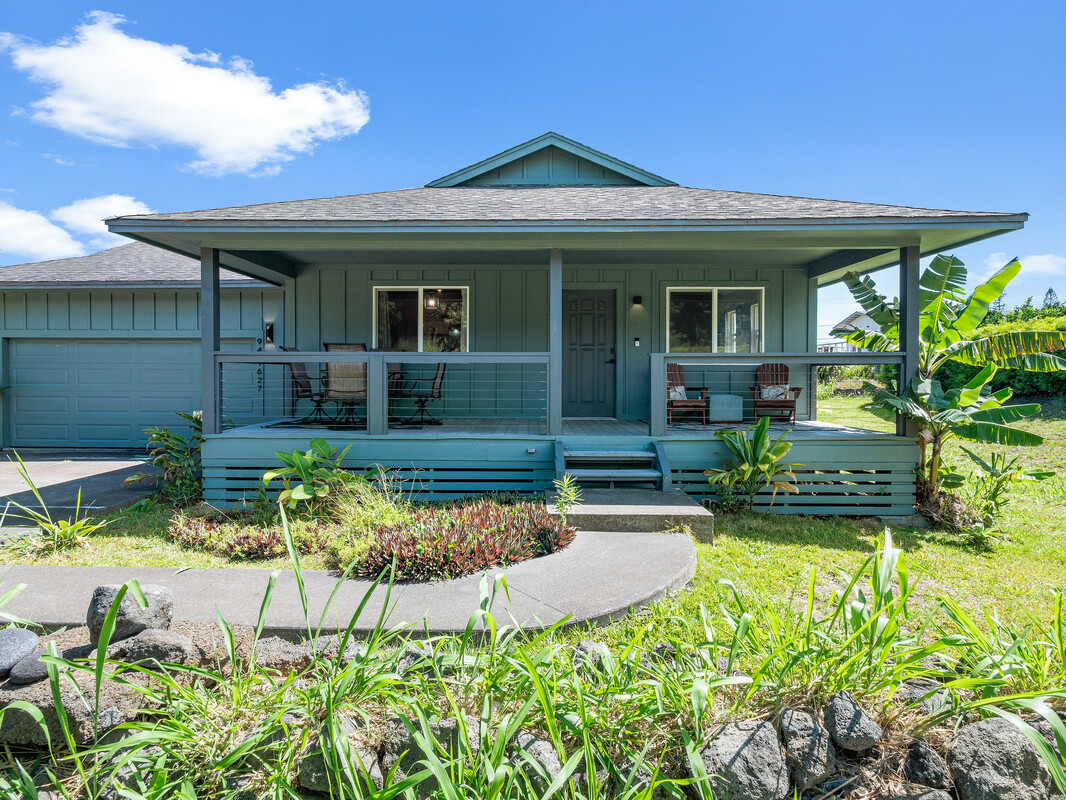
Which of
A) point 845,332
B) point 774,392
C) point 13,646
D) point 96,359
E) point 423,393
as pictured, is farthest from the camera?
point 96,359

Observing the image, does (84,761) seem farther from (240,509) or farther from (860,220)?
(860,220)

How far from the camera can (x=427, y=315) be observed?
8.88m

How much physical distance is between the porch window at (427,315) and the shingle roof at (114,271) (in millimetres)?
2614

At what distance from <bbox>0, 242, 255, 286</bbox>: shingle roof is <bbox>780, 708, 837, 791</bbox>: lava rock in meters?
9.95

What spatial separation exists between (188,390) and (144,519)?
486 centimetres

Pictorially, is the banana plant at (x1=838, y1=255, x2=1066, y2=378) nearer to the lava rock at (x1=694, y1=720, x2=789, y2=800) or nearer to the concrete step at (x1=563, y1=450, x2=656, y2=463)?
the concrete step at (x1=563, y1=450, x2=656, y2=463)

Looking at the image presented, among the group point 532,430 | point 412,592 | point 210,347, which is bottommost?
point 412,592

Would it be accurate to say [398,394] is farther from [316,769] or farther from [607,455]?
[316,769]

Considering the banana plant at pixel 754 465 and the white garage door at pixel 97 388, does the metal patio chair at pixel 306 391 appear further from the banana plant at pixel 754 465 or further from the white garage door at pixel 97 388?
the banana plant at pixel 754 465

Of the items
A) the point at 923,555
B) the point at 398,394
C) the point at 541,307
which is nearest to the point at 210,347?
the point at 398,394

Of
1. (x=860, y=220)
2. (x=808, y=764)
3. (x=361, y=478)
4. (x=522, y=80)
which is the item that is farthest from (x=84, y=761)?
(x=522, y=80)

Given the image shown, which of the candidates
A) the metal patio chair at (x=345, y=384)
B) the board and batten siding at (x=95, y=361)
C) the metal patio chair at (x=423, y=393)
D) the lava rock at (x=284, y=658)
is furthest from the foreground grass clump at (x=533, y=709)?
the board and batten siding at (x=95, y=361)

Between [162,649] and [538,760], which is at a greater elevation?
[162,649]

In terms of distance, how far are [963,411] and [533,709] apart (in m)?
6.18
